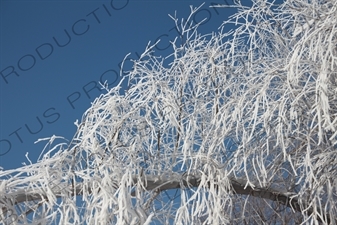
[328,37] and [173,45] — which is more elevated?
[173,45]

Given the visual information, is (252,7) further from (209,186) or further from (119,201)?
(119,201)

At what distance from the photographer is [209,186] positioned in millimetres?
4051

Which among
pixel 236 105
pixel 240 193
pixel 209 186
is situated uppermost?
pixel 236 105

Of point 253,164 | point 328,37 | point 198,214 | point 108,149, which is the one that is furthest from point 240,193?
point 328,37

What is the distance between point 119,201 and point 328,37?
195cm

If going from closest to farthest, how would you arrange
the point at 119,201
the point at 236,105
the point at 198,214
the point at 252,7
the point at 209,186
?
the point at 119,201
the point at 198,214
the point at 209,186
the point at 236,105
the point at 252,7

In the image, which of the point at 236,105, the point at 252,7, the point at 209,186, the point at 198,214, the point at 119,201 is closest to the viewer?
the point at 119,201

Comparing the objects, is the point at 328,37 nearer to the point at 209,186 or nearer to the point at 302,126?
the point at 302,126

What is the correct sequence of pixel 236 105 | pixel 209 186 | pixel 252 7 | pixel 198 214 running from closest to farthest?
pixel 198 214 < pixel 209 186 < pixel 236 105 < pixel 252 7

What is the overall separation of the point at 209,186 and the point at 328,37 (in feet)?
4.59

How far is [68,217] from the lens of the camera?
12.0 feet

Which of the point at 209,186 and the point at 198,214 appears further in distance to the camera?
the point at 209,186

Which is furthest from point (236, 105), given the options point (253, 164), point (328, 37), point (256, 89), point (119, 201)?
point (119, 201)

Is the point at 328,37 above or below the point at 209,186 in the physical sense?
above
